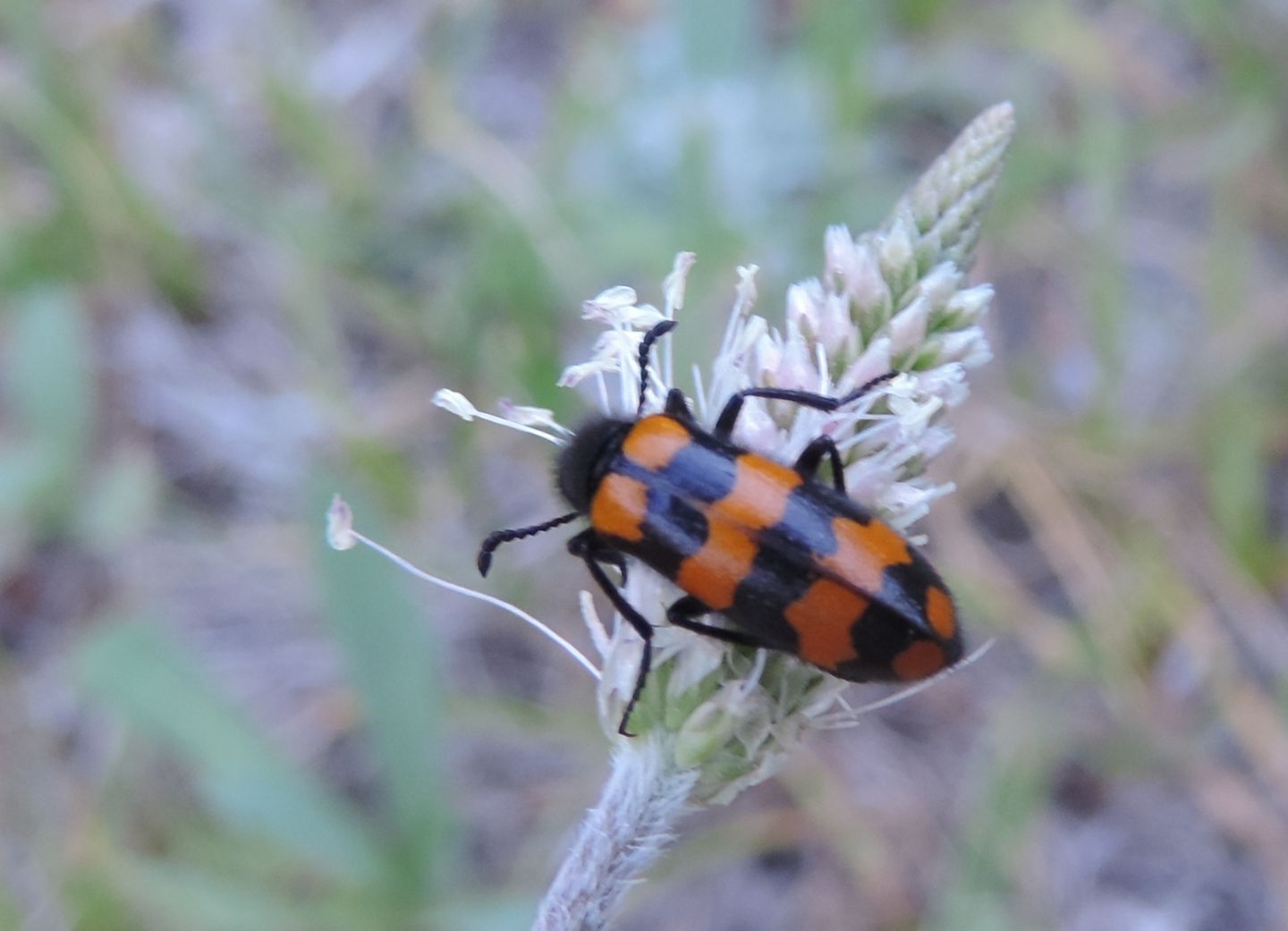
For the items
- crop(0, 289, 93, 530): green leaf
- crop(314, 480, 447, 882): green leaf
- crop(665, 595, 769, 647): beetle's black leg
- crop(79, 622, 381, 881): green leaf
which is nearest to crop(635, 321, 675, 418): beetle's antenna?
crop(665, 595, 769, 647): beetle's black leg

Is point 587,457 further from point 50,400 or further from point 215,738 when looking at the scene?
point 50,400

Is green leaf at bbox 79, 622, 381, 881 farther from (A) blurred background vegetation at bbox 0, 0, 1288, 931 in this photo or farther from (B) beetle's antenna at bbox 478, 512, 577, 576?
(B) beetle's antenna at bbox 478, 512, 577, 576

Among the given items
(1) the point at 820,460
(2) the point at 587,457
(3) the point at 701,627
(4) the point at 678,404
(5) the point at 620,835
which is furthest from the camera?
(2) the point at 587,457

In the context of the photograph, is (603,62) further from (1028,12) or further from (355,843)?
(355,843)

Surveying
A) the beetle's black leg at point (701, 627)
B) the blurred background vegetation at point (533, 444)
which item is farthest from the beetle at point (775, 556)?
the blurred background vegetation at point (533, 444)

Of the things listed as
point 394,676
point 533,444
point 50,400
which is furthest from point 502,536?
point 50,400

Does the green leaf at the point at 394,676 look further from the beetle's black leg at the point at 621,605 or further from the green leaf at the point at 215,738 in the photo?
the beetle's black leg at the point at 621,605

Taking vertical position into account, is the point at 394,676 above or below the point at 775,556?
below

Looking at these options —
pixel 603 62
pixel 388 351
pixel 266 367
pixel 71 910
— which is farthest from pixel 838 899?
pixel 603 62
